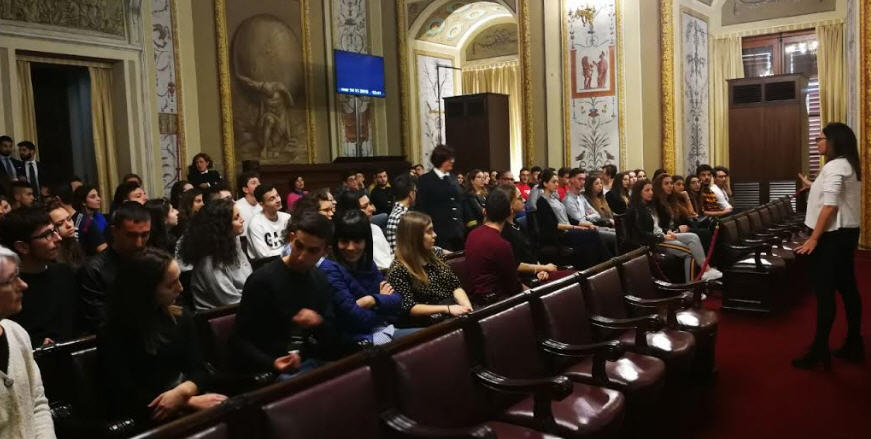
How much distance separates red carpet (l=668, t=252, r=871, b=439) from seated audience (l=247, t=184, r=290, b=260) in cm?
280

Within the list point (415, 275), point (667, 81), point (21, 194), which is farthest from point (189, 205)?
point (667, 81)

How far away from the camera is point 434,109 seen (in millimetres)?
12211

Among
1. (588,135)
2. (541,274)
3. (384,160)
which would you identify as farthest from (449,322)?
(384,160)

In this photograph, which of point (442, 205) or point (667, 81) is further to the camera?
point (667, 81)

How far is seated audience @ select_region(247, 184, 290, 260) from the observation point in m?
4.62

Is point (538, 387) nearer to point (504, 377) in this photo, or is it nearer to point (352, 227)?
point (504, 377)

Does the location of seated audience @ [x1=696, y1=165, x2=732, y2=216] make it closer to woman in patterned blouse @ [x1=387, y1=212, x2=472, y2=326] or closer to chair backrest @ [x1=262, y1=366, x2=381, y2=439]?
woman in patterned blouse @ [x1=387, y1=212, x2=472, y2=326]

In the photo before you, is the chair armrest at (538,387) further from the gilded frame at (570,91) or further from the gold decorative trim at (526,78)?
the gold decorative trim at (526,78)

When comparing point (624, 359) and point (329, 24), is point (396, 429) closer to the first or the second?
point (624, 359)

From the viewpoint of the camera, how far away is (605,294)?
330 centimetres

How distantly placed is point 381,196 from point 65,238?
5.11m

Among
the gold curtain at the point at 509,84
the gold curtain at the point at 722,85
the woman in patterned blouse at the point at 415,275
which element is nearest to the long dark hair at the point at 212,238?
the woman in patterned blouse at the point at 415,275

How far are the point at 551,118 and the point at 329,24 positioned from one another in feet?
11.4

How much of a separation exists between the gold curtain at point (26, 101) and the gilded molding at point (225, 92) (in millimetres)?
2191
